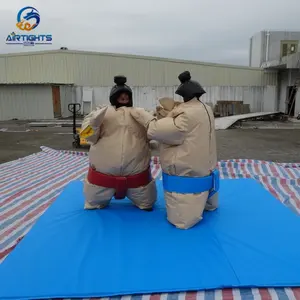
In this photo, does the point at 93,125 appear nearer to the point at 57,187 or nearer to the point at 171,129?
the point at 171,129

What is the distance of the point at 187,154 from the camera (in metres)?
2.32

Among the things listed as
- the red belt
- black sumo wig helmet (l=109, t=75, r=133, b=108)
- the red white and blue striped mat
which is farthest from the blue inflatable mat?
black sumo wig helmet (l=109, t=75, r=133, b=108)

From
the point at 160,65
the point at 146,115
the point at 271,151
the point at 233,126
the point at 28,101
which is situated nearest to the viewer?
the point at 146,115

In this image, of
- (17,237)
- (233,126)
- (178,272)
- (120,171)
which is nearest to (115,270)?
(178,272)

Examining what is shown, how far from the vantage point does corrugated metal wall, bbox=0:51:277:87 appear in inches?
639

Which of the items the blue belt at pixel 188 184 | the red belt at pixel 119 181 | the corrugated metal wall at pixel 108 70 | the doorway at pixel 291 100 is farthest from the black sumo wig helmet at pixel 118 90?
the corrugated metal wall at pixel 108 70

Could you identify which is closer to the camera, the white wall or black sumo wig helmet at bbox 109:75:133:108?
black sumo wig helmet at bbox 109:75:133:108

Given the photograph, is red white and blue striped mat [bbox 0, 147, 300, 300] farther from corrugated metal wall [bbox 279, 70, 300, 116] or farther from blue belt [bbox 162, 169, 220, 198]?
corrugated metal wall [bbox 279, 70, 300, 116]

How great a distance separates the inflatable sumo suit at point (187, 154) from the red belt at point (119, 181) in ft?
0.81

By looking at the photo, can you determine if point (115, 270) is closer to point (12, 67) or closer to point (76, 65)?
point (76, 65)

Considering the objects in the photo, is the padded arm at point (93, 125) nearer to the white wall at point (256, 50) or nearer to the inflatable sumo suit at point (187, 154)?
the inflatable sumo suit at point (187, 154)

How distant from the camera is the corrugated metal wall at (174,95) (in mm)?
16078

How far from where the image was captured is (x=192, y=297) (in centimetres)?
166

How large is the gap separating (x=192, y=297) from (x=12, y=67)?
17.0 m
